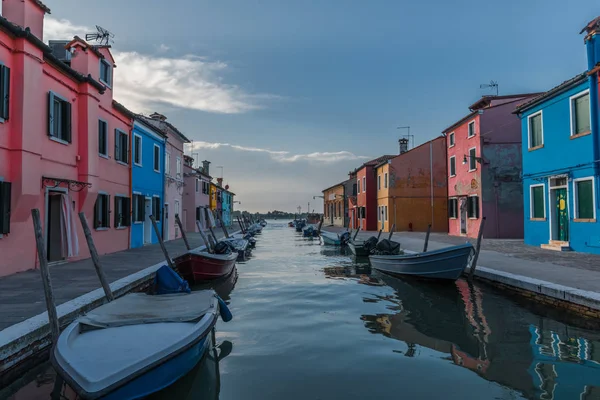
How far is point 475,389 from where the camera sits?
5.14m

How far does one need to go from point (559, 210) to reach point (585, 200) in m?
1.94

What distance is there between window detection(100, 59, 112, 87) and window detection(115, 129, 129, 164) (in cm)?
200

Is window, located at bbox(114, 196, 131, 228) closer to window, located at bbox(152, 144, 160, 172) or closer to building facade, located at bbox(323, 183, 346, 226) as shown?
window, located at bbox(152, 144, 160, 172)

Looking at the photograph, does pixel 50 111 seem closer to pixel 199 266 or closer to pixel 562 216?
pixel 199 266

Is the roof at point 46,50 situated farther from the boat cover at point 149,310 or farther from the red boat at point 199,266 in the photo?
the boat cover at point 149,310

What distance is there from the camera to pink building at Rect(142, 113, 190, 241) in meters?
24.8

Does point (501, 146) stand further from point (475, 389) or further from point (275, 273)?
point (475, 389)

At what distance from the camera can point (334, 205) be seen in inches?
2260

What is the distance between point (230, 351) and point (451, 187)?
81.0 ft

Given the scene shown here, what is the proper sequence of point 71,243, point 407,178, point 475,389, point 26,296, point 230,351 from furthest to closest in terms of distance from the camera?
point 407,178, point 71,243, point 26,296, point 230,351, point 475,389

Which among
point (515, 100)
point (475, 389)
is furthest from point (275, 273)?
point (515, 100)

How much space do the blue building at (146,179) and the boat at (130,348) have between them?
550 inches

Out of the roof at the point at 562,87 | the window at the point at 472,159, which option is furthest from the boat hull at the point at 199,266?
the window at the point at 472,159

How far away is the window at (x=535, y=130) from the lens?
17712 mm
